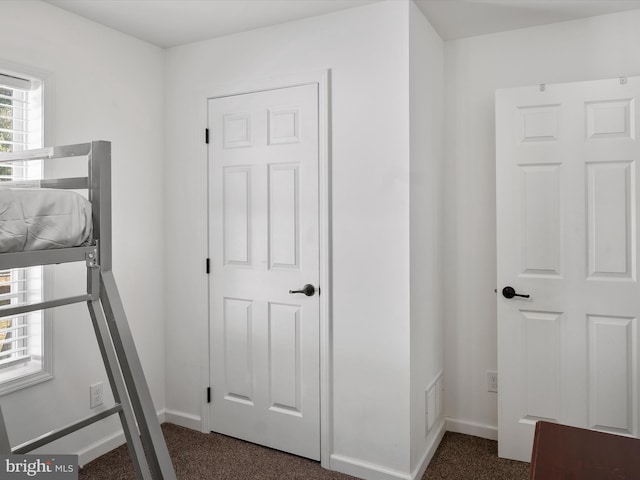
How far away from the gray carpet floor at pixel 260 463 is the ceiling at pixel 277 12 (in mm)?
2495

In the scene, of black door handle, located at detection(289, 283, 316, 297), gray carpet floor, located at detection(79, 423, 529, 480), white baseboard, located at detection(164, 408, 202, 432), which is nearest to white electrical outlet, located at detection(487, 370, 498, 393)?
gray carpet floor, located at detection(79, 423, 529, 480)

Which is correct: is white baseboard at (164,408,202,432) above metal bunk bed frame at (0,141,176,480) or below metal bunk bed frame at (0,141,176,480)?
below

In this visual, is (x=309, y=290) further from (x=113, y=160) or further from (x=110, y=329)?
(x=113, y=160)

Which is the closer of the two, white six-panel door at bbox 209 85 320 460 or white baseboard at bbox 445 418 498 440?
white six-panel door at bbox 209 85 320 460

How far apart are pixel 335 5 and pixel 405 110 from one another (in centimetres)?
68

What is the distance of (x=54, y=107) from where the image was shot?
245cm

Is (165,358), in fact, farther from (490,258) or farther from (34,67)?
(490,258)

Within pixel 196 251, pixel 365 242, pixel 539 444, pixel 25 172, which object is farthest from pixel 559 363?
pixel 25 172

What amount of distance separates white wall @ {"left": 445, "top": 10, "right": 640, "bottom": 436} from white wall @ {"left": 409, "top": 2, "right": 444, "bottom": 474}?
0.31 ft

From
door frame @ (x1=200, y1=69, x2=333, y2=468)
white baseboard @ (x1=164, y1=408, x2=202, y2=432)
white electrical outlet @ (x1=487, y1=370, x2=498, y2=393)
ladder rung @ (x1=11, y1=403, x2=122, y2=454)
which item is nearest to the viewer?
ladder rung @ (x1=11, y1=403, x2=122, y2=454)

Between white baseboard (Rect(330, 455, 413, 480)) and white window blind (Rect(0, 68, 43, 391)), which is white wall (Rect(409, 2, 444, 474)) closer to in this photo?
white baseboard (Rect(330, 455, 413, 480))

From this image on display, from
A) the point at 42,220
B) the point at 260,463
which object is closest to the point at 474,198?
the point at 260,463

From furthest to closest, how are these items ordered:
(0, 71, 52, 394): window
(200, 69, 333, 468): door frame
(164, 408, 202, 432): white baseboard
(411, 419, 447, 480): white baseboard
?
1. (164, 408, 202, 432): white baseboard
2. (200, 69, 333, 468): door frame
3. (411, 419, 447, 480): white baseboard
4. (0, 71, 52, 394): window

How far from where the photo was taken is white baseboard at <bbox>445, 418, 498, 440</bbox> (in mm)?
2881
